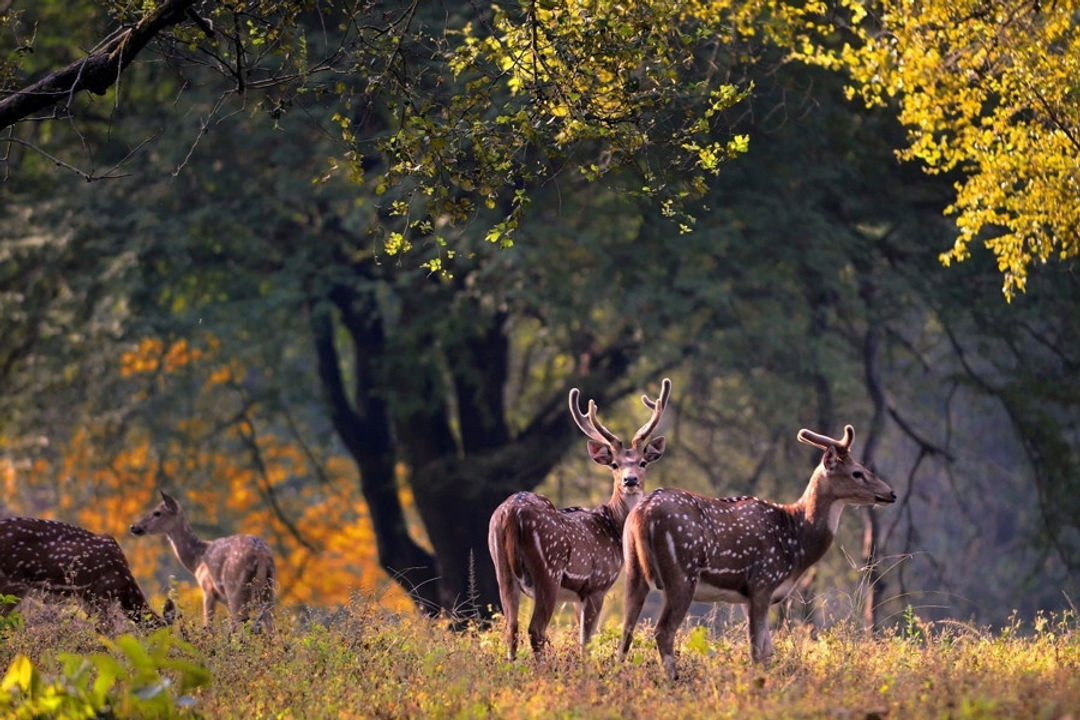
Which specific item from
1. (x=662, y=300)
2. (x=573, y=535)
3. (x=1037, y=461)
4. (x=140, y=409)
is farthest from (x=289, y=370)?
(x=573, y=535)

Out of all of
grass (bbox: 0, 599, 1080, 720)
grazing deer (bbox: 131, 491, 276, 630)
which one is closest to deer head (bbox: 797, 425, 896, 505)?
grass (bbox: 0, 599, 1080, 720)

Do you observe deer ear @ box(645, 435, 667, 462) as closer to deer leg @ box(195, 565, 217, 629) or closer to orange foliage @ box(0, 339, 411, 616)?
deer leg @ box(195, 565, 217, 629)

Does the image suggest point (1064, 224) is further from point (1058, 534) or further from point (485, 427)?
point (485, 427)

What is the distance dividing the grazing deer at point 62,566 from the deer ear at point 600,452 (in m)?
3.67

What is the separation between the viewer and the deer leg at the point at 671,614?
1094 centimetres

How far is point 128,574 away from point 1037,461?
12355 millimetres

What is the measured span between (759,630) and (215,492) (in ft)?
68.9

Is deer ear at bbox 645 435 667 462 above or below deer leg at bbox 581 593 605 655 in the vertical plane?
above

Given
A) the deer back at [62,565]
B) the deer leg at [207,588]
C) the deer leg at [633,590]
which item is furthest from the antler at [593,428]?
the deer leg at [207,588]

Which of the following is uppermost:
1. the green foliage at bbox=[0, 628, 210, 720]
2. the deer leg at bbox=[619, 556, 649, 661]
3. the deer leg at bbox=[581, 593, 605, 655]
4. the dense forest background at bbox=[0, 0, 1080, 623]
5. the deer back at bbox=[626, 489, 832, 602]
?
the dense forest background at bbox=[0, 0, 1080, 623]

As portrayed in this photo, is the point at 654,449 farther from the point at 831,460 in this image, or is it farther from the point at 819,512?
the point at 819,512

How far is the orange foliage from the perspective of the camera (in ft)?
88.4

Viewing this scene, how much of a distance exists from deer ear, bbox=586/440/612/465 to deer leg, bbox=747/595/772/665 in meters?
2.56

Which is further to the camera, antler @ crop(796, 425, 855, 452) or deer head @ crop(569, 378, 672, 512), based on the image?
deer head @ crop(569, 378, 672, 512)
